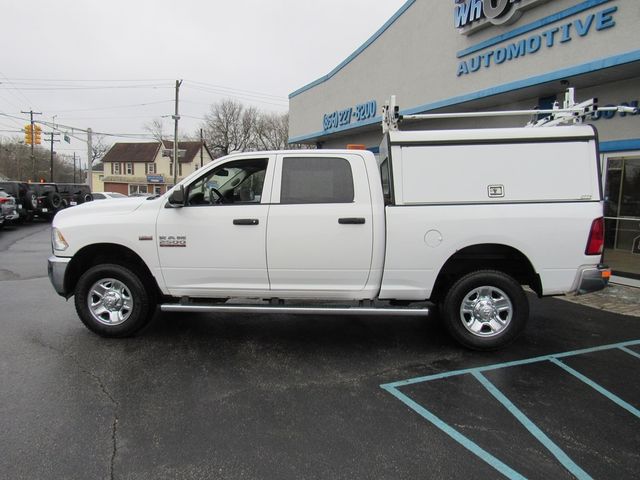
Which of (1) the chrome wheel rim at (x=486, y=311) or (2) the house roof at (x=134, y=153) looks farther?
(2) the house roof at (x=134, y=153)

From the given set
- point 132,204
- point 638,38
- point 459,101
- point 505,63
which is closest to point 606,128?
point 638,38

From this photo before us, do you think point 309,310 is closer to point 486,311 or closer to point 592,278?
point 486,311

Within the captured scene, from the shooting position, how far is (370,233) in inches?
172

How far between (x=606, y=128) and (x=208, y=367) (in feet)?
26.3

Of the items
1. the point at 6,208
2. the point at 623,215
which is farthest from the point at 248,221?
the point at 6,208

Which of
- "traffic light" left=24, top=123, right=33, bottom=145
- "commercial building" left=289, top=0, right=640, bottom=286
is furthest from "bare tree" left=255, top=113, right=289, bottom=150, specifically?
"commercial building" left=289, top=0, right=640, bottom=286

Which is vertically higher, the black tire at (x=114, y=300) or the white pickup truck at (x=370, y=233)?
the white pickup truck at (x=370, y=233)

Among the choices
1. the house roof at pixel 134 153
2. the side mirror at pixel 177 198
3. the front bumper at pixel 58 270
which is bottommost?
the front bumper at pixel 58 270

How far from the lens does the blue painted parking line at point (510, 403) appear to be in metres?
2.74

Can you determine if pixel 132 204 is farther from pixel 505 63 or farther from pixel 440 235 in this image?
pixel 505 63

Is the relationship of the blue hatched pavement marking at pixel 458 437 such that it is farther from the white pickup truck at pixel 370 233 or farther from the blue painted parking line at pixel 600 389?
the blue painted parking line at pixel 600 389

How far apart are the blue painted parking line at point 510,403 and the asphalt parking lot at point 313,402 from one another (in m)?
0.02

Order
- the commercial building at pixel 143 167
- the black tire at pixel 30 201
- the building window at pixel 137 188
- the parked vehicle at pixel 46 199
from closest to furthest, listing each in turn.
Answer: the black tire at pixel 30 201, the parked vehicle at pixel 46 199, the commercial building at pixel 143 167, the building window at pixel 137 188

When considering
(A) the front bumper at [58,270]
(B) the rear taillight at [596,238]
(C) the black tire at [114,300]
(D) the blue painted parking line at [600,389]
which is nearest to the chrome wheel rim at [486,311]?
(D) the blue painted parking line at [600,389]
